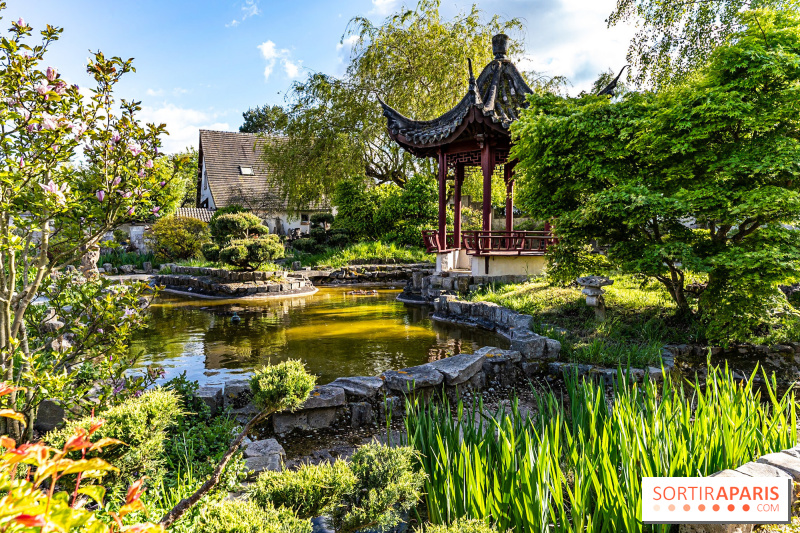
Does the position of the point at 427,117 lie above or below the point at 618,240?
above

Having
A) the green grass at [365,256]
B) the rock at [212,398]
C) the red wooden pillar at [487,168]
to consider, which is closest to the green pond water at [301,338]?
the rock at [212,398]

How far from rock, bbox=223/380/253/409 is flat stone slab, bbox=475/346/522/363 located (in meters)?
2.31

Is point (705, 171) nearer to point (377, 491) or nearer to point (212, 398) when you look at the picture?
point (377, 491)

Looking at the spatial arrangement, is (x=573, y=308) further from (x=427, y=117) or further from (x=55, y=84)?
(x=427, y=117)

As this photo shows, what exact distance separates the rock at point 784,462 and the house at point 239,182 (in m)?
22.2

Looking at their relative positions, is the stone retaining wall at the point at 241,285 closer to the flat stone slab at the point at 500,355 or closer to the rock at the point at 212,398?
the flat stone slab at the point at 500,355

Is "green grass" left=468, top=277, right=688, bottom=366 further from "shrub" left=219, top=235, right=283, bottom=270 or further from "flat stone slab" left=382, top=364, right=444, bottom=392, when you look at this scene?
"shrub" left=219, top=235, right=283, bottom=270

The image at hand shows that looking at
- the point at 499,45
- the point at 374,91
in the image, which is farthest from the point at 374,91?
the point at 499,45

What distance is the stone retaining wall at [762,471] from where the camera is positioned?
1948mm

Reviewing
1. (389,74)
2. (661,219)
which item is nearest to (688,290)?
(661,219)

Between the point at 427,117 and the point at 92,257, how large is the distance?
35.0 feet

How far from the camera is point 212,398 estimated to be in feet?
12.4

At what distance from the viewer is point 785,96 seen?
4.73m

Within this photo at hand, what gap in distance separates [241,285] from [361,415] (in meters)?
9.26
